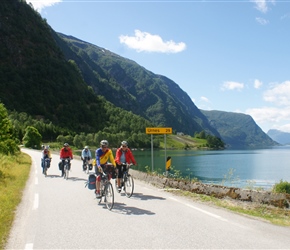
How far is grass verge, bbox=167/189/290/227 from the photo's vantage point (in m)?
9.12

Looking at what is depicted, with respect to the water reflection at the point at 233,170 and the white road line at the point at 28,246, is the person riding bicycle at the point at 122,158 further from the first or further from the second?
the white road line at the point at 28,246

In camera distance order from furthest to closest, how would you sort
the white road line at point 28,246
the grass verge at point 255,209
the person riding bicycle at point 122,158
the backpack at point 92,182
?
the person riding bicycle at point 122,158 → the backpack at point 92,182 → the grass verge at point 255,209 → the white road line at point 28,246

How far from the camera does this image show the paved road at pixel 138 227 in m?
6.78

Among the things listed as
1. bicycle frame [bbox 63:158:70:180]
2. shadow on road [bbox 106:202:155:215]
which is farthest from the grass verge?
bicycle frame [bbox 63:158:70:180]

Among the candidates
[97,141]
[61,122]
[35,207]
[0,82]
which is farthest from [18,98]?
[35,207]

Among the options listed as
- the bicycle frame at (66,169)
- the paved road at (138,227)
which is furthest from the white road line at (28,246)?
the bicycle frame at (66,169)

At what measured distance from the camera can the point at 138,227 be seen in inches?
317

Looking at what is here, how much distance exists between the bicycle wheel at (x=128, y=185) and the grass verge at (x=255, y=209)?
2357 millimetres

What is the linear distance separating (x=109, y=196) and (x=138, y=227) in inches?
111

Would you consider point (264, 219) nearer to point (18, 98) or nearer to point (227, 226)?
point (227, 226)

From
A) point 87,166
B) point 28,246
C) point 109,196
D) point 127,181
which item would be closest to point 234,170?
point 127,181

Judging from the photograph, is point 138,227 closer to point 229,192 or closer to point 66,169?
point 229,192

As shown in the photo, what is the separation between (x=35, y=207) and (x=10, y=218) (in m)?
1.74

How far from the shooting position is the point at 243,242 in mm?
6789
